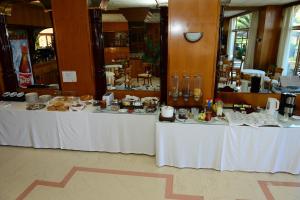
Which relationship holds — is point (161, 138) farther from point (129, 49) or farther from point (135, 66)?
point (129, 49)

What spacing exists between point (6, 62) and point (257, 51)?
4468 mm

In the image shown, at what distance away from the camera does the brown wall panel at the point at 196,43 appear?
2797mm

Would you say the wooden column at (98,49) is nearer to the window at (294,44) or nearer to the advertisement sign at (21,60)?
the advertisement sign at (21,60)

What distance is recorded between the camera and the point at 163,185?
255cm

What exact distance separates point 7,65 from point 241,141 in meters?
4.15

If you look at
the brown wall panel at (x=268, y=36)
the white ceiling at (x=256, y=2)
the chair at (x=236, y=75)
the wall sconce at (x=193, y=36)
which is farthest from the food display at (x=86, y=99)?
the brown wall panel at (x=268, y=36)

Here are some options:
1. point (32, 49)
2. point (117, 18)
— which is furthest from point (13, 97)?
point (117, 18)

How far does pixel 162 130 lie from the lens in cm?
273

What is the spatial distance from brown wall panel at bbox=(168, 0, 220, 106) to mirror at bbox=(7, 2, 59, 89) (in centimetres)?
211

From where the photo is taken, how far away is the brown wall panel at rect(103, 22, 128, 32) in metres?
3.55

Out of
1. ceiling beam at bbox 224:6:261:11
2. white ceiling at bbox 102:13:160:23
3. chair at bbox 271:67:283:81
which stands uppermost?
ceiling beam at bbox 224:6:261:11

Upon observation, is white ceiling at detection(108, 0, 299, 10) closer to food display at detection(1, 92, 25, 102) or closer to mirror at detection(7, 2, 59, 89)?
mirror at detection(7, 2, 59, 89)

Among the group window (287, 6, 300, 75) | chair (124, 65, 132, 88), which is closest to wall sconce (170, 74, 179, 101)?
chair (124, 65, 132, 88)

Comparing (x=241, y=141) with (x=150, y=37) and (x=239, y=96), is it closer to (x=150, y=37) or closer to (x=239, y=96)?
(x=239, y=96)
